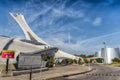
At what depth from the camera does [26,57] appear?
41.6 metres

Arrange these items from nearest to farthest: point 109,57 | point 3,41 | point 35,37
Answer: point 3,41, point 35,37, point 109,57

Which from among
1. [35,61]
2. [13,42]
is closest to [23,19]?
[13,42]

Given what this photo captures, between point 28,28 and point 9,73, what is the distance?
3759 inches

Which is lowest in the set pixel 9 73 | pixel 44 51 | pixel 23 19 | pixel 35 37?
pixel 9 73

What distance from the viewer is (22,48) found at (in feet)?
269

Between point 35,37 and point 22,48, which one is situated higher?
point 35,37

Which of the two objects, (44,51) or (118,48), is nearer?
(44,51)

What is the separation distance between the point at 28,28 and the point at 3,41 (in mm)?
48897

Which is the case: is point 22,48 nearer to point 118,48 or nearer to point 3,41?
point 3,41

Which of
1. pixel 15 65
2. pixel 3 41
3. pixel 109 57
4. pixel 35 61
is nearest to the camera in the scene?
pixel 15 65

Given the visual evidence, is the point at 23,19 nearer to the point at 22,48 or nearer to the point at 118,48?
the point at 22,48

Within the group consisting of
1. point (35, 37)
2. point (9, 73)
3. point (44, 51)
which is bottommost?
point (9, 73)

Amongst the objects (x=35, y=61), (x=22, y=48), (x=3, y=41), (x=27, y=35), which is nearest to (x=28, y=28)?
(x=27, y=35)

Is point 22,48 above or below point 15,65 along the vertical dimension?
above
